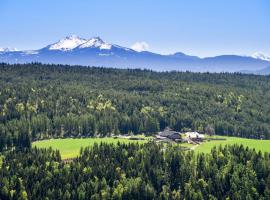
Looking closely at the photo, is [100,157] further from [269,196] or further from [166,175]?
[269,196]

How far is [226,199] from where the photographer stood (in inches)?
5413

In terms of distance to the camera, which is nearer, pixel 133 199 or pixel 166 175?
pixel 133 199

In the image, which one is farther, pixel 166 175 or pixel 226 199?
pixel 166 175

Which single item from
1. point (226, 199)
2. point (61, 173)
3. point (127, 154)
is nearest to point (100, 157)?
point (127, 154)

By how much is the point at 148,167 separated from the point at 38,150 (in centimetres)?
3922

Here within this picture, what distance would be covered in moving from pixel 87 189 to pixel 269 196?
1900 inches

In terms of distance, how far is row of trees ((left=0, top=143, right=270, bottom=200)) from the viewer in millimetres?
138750

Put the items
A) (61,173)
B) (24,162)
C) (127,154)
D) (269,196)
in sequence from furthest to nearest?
1. (127,154)
2. (24,162)
3. (61,173)
4. (269,196)

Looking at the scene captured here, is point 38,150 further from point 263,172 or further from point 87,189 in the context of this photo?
point 263,172

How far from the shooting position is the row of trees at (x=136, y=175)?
139 metres

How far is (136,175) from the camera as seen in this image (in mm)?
152875

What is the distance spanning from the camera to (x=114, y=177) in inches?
5866

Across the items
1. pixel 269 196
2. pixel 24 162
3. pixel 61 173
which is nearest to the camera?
pixel 269 196

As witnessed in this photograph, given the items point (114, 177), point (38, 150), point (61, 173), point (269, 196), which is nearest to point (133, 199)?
point (114, 177)
